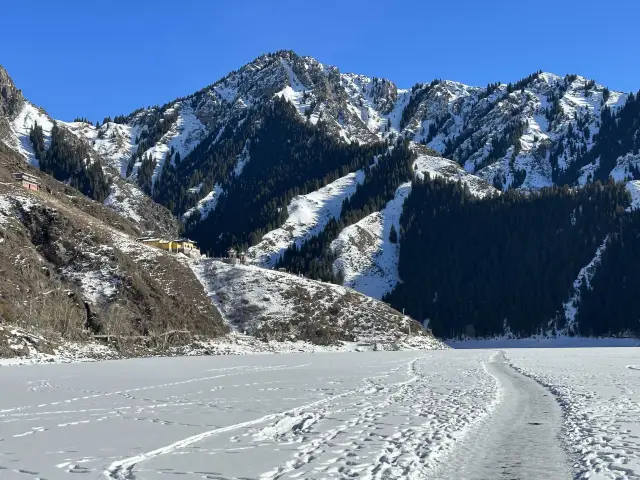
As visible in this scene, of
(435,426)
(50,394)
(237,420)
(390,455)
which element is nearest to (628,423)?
(435,426)

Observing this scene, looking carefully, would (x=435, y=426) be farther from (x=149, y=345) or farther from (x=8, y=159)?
(x=8, y=159)

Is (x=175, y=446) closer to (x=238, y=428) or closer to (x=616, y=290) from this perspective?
(x=238, y=428)

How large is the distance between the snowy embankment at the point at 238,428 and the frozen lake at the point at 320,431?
0.05 metres

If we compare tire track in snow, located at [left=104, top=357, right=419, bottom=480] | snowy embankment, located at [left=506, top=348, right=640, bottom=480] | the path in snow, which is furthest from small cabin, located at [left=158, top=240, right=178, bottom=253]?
the path in snow

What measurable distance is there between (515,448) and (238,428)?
7847mm

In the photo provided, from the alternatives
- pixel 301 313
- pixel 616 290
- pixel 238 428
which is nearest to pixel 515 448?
pixel 238 428

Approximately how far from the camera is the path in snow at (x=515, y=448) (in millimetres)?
11766

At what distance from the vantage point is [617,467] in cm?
1220

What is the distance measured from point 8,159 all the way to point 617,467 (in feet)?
513

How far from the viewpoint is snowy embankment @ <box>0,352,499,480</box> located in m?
12.2

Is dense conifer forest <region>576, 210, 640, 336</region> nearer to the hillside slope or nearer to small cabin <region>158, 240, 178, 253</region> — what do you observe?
small cabin <region>158, 240, 178, 253</region>

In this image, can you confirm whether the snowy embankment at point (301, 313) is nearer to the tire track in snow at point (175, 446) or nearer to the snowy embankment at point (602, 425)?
the snowy embankment at point (602, 425)

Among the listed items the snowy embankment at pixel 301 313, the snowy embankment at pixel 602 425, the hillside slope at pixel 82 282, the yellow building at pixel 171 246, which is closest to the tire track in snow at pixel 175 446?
the snowy embankment at pixel 602 425

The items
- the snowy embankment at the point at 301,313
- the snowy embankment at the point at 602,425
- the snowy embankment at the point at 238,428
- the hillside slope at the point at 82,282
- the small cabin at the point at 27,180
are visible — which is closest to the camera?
the snowy embankment at the point at 238,428
